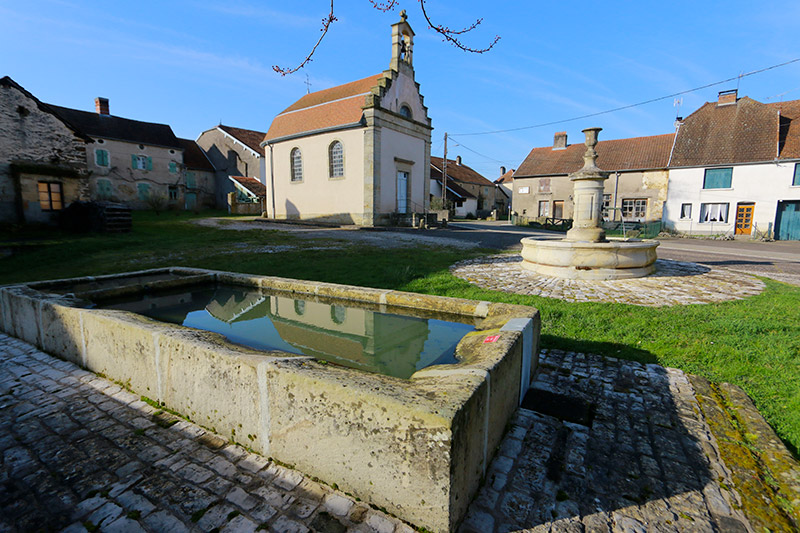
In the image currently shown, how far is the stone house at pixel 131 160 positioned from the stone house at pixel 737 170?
36097mm

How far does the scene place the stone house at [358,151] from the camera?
19609mm

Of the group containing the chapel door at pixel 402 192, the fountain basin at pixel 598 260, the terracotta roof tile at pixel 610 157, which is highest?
the terracotta roof tile at pixel 610 157

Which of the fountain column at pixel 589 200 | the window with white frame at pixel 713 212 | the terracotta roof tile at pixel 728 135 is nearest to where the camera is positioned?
the fountain column at pixel 589 200

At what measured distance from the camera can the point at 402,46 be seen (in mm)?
21125

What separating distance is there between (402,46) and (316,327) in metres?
21.1

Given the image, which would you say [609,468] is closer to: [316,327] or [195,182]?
[316,327]

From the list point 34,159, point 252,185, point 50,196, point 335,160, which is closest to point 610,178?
point 335,160

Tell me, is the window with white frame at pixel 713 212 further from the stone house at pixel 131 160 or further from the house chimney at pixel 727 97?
the stone house at pixel 131 160

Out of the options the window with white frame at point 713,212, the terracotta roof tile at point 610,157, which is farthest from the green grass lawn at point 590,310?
the window with white frame at point 713,212

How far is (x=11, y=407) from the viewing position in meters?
2.84

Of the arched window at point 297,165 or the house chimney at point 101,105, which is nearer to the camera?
the arched window at point 297,165

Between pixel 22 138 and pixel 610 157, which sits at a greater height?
pixel 610 157

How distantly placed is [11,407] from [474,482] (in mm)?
3359

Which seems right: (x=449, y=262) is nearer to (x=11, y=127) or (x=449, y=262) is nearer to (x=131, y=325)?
(x=131, y=325)
